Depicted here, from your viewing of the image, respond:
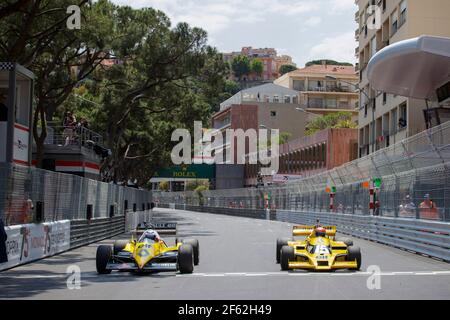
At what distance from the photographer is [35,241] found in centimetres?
1930

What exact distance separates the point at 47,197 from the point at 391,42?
33.1 metres

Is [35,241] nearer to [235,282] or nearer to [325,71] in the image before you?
[235,282]

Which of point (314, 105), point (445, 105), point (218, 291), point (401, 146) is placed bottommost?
point (218, 291)

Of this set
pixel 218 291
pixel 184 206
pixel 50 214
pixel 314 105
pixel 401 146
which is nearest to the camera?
pixel 218 291

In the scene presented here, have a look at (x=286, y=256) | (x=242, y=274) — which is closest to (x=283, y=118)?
(x=286, y=256)

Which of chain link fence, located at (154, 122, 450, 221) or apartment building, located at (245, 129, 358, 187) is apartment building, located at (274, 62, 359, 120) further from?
chain link fence, located at (154, 122, 450, 221)

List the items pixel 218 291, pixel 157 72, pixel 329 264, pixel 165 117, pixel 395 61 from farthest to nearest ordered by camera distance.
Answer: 1. pixel 165 117
2. pixel 157 72
3. pixel 395 61
4. pixel 329 264
5. pixel 218 291

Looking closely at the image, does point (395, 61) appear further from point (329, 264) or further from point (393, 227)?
point (329, 264)

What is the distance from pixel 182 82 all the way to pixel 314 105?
8355 cm

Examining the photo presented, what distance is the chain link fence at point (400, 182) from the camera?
19.9 meters

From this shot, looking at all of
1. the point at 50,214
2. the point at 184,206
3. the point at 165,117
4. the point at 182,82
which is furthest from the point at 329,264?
the point at 184,206

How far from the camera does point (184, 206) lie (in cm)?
11562

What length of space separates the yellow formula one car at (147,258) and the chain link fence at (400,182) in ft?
24.3

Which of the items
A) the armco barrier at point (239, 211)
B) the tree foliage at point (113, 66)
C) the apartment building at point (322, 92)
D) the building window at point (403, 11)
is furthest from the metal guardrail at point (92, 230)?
the apartment building at point (322, 92)
